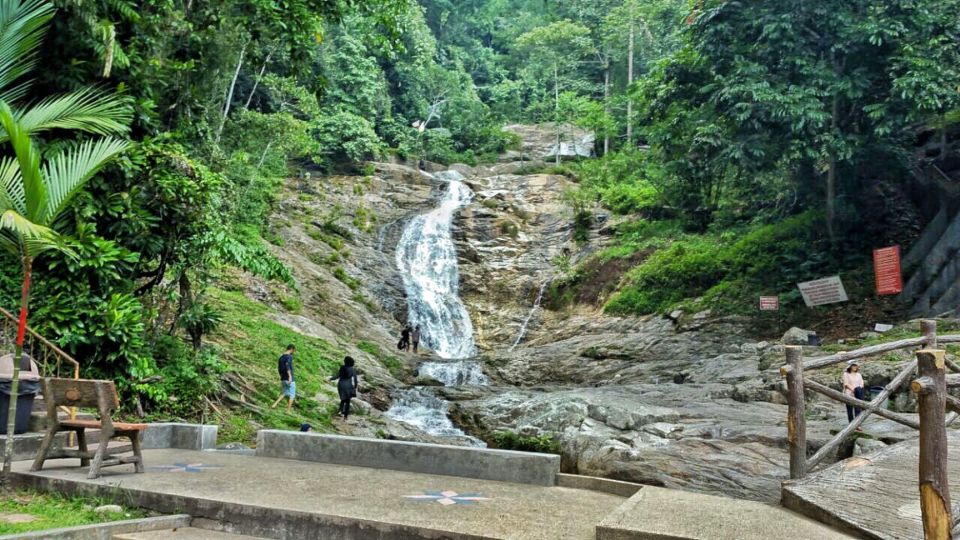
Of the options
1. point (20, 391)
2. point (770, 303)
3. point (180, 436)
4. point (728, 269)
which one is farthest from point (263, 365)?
point (728, 269)

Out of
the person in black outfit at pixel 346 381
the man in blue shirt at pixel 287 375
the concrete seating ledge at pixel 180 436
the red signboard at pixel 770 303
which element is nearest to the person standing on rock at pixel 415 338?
the person in black outfit at pixel 346 381

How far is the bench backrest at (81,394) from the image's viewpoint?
5543mm

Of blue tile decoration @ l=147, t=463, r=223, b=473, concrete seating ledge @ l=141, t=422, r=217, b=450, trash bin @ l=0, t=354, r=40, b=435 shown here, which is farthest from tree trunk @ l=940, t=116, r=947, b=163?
trash bin @ l=0, t=354, r=40, b=435

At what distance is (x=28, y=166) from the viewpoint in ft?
17.3

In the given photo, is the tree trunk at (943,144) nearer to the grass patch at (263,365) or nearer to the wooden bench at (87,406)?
the grass patch at (263,365)

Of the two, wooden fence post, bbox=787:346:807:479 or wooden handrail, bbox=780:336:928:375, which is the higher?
wooden handrail, bbox=780:336:928:375

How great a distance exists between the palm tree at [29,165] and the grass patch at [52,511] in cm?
45

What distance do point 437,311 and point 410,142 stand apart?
54.5 ft

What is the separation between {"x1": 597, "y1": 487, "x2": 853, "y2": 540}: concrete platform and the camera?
399cm

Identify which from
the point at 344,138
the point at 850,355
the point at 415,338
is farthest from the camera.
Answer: the point at 344,138

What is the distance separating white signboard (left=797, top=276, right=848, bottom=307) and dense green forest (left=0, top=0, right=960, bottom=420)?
1.21 metres

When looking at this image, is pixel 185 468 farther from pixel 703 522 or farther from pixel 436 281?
pixel 436 281

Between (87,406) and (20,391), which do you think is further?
(20,391)

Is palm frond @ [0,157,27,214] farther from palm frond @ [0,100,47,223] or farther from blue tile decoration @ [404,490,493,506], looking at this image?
blue tile decoration @ [404,490,493,506]
